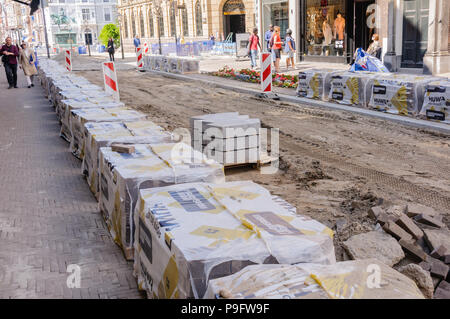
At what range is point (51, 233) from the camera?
5320 mm

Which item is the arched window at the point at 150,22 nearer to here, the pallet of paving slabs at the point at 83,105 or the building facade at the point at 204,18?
the building facade at the point at 204,18

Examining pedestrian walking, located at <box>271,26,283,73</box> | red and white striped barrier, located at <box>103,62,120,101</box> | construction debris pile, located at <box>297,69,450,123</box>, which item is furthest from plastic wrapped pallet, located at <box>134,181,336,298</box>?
pedestrian walking, located at <box>271,26,283,73</box>

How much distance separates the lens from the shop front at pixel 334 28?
78.4ft

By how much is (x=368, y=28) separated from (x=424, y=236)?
21.1 m

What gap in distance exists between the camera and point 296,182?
7.15 m

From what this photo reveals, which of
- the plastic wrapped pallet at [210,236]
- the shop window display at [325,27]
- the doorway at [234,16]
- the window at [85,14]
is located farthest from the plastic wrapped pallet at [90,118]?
the window at [85,14]

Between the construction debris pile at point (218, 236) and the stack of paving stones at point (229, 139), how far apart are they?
4.61 feet

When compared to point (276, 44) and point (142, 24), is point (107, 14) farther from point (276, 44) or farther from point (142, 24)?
point (276, 44)

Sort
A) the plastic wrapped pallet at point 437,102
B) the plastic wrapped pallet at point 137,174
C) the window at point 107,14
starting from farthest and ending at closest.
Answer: the window at point 107,14 → the plastic wrapped pallet at point 437,102 → the plastic wrapped pallet at point 137,174

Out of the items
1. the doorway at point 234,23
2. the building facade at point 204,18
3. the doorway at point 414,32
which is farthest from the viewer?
the doorway at point 234,23

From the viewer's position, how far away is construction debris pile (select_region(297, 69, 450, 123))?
10602 mm

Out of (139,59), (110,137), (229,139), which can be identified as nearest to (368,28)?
(139,59)
